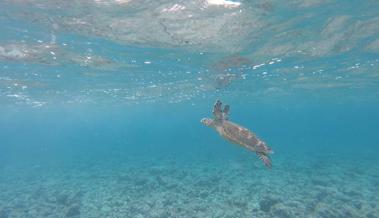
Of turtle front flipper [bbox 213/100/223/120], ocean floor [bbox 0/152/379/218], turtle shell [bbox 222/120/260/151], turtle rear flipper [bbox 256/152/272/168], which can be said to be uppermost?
turtle front flipper [bbox 213/100/223/120]

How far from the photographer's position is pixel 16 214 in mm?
17688

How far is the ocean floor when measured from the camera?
16.8 m

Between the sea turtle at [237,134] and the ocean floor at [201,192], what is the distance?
9.08 metres

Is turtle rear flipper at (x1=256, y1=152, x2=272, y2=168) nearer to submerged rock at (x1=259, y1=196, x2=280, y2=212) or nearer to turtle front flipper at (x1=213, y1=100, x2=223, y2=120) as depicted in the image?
turtle front flipper at (x1=213, y1=100, x2=223, y2=120)

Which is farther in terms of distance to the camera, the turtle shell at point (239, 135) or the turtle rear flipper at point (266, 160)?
the turtle shell at point (239, 135)

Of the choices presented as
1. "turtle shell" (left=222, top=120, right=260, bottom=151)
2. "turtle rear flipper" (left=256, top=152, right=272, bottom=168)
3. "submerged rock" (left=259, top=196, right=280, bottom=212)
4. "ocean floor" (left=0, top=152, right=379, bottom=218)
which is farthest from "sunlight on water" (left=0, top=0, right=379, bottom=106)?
"submerged rock" (left=259, top=196, right=280, bottom=212)

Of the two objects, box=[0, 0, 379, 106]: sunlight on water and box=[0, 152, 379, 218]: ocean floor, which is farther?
box=[0, 152, 379, 218]: ocean floor

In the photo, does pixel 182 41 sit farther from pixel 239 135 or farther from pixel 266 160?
pixel 266 160

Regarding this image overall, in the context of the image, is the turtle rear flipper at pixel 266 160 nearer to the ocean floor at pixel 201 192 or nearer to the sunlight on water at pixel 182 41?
the sunlight on water at pixel 182 41

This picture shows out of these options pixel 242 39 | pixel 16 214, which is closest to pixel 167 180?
pixel 16 214

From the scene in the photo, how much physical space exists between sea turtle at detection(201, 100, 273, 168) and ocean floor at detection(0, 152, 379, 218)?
908cm

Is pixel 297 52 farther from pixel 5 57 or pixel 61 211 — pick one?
pixel 5 57

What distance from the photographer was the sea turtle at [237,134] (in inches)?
299

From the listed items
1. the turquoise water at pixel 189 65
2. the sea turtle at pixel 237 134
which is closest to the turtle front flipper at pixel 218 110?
the sea turtle at pixel 237 134
